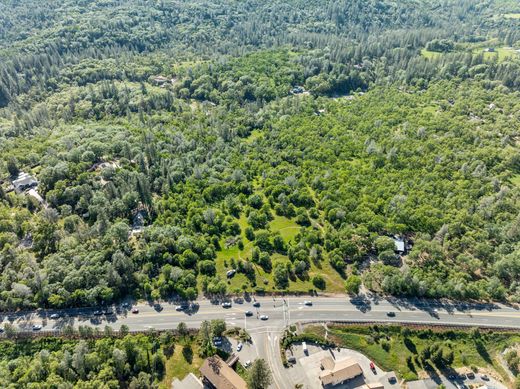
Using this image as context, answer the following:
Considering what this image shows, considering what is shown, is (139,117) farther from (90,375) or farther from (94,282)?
(90,375)

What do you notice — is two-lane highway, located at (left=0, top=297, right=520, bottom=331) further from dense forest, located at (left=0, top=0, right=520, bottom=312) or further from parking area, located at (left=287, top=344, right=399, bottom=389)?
parking area, located at (left=287, top=344, right=399, bottom=389)

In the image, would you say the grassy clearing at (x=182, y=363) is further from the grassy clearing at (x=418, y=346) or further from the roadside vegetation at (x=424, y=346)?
the grassy clearing at (x=418, y=346)

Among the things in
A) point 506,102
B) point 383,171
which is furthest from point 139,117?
point 506,102

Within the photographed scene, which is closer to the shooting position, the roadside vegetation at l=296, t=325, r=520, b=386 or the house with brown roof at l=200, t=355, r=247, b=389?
the house with brown roof at l=200, t=355, r=247, b=389

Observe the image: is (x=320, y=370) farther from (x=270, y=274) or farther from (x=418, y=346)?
(x=270, y=274)

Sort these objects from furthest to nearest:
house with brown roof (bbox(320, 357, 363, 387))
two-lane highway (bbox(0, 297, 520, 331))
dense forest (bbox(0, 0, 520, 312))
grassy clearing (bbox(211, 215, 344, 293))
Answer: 1. grassy clearing (bbox(211, 215, 344, 293))
2. dense forest (bbox(0, 0, 520, 312))
3. two-lane highway (bbox(0, 297, 520, 331))
4. house with brown roof (bbox(320, 357, 363, 387))

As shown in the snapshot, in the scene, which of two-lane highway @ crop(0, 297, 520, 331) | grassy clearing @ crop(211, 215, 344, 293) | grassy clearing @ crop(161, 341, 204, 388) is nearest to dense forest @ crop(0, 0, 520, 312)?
grassy clearing @ crop(211, 215, 344, 293)

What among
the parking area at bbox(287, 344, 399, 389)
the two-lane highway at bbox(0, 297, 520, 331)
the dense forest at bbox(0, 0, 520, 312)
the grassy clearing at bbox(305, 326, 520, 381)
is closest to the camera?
the parking area at bbox(287, 344, 399, 389)
